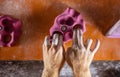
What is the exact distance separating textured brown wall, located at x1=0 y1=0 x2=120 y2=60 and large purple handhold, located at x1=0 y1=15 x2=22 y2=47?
3 centimetres

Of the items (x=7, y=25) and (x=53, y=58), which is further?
(x=7, y=25)

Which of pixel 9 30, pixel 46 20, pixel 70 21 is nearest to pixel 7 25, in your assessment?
pixel 9 30

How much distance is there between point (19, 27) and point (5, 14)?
105 mm

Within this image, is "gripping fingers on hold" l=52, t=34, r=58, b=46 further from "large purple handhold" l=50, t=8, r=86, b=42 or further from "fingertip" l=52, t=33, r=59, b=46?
"large purple handhold" l=50, t=8, r=86, b=42

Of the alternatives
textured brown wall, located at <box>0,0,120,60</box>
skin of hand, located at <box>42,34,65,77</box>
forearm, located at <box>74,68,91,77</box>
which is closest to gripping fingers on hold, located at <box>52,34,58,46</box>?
skin of hand, located at <box>42,34,65,77</box>

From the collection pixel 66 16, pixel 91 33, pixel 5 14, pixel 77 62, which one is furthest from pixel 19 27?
pixel 77 62

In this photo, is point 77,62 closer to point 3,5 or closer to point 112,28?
point 112,28

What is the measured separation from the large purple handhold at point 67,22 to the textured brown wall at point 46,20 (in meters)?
0.06

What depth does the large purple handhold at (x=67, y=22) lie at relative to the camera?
1.43 m

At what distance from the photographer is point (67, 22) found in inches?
57.7

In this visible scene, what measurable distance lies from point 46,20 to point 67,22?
0.12m

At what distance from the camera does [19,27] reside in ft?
4.93

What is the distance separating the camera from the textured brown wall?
4.83 ft

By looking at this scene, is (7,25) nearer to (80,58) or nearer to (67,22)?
(67,22)
